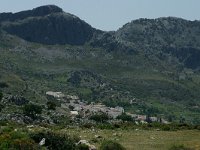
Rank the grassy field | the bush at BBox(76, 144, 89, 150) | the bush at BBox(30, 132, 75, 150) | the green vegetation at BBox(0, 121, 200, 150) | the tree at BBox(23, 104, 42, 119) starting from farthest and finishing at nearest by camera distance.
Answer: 1. the tree at BBox(23, 104, 42, 119)
2. the grassy field
3. the bush at BBox(76, 144, 89, 150)
4. the bush at BBox(30, 132, 75, 150)
5. the green vegetation at BBox(0, 121, 200, 150)

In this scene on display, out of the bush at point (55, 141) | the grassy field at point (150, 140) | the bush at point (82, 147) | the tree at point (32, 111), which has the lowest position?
the tree at point (32, 111)

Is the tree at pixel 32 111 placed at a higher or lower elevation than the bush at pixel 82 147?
lower

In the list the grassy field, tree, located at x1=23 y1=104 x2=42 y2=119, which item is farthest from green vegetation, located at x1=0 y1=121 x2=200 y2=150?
tree, located at x1=23 y1=104 x2=42 y2=119

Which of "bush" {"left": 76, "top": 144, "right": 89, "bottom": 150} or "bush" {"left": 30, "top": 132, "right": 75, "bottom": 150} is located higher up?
"bush" {"left": 30, "top": 132, "right": 75, "bottom": 150}

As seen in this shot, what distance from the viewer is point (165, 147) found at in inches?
1735

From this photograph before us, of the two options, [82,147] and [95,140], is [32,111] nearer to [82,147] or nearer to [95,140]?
[95,140]

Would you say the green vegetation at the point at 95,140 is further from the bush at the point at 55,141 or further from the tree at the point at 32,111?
the tree at the point at 32,111

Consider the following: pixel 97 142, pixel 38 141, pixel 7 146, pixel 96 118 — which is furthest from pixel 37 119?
pixel 7 146

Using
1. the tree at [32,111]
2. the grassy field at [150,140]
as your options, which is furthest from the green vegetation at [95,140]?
the tree at [32,111]

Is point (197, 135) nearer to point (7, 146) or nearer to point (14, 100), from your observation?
point (7, 146)

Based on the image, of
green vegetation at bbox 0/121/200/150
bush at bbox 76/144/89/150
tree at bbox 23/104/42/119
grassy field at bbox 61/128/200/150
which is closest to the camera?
green vegetation at bbox 0/121/200/150

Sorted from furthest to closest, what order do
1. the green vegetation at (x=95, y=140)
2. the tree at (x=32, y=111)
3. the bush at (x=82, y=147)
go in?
1. the tree at (x=32, y=111)
2. the bush at (x=82, y=147)
3. the green vegetation at (x=95, y=140)

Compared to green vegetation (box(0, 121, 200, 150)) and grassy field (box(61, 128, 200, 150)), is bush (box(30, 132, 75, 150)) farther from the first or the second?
grassy field (box(61, 128, 200, 150))

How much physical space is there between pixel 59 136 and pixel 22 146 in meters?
6.70
